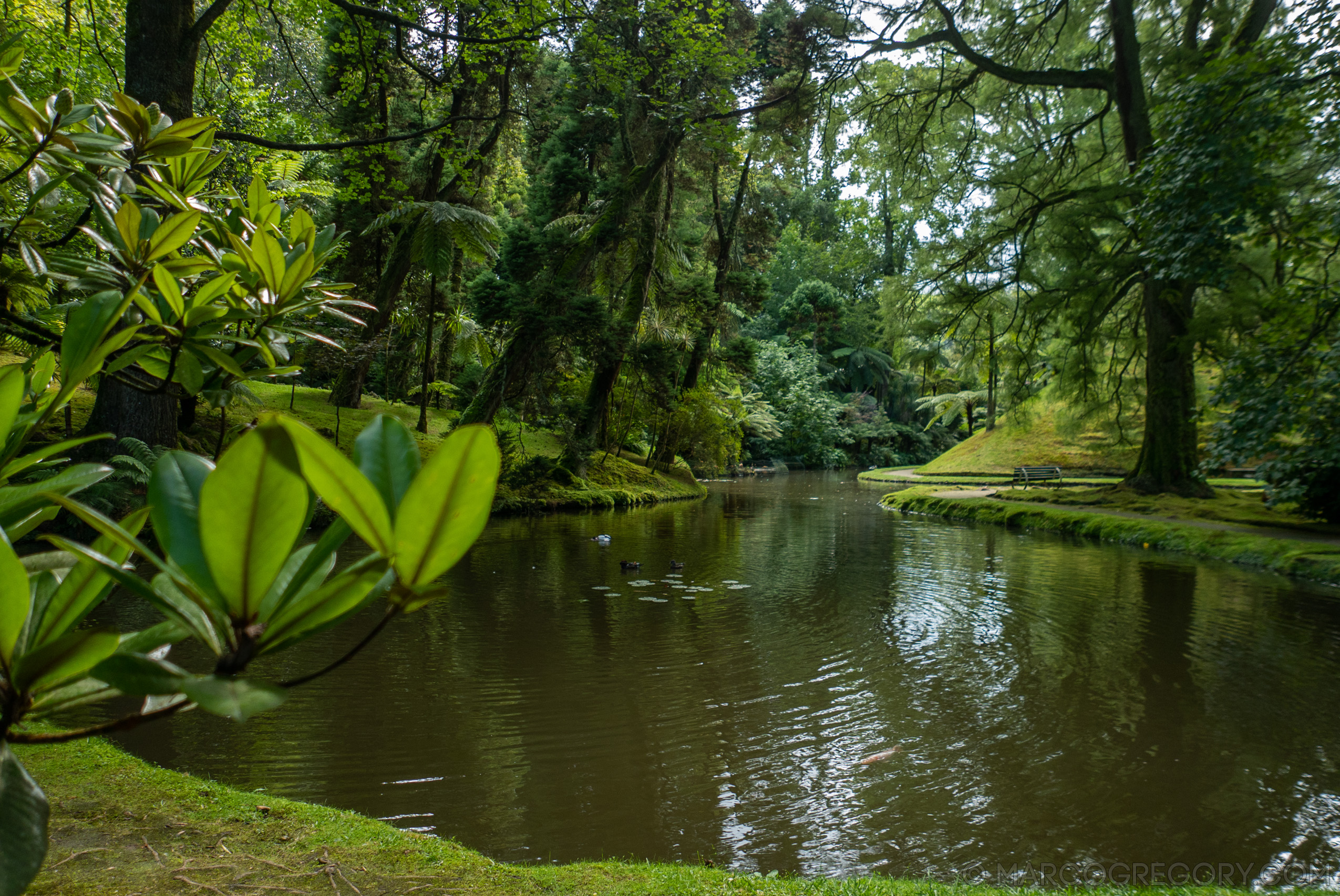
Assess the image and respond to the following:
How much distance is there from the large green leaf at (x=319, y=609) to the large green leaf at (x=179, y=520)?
1.9 inches

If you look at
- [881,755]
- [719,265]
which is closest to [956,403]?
[719,265]

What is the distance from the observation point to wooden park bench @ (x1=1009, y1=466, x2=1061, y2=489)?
16.4 metres

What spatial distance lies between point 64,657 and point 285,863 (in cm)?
209

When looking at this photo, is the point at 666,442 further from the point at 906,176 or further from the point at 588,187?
the point at 906,176

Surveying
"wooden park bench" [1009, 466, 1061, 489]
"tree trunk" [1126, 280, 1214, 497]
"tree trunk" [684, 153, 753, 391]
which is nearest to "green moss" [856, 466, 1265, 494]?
"wooden park bench" [1009, 466, 1061, 489]

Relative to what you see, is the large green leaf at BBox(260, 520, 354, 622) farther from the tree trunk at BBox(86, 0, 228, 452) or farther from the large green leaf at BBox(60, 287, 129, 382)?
the tree trunk at BBox(86, 0, 228, 452)

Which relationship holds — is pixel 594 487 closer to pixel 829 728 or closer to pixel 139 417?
pixel 139 417

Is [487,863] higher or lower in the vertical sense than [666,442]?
lower

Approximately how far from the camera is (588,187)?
1638 cm

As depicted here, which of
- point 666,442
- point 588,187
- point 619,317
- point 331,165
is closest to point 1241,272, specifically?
point 619,317

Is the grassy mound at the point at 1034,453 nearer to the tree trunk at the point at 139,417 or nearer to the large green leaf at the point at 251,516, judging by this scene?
the tree trunk at the point at 139,417

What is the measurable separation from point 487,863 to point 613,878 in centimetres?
41

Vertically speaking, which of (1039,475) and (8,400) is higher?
(8,400)

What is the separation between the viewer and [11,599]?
49 centimetres
